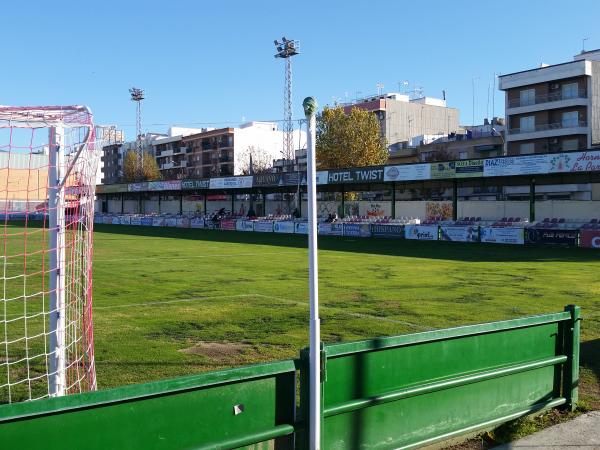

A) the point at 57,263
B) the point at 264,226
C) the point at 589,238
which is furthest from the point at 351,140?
the point at 57,263

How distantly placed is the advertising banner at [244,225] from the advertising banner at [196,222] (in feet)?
20.9

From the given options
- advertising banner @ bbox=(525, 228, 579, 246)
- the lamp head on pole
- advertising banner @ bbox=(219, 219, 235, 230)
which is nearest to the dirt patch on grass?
the lamp head on pole

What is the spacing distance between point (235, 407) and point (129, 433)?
71cm

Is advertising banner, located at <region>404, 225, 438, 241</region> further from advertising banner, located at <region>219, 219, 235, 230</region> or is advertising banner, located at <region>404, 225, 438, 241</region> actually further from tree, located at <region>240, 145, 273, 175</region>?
tree, located at <region>240, 145, 273, 175</region>

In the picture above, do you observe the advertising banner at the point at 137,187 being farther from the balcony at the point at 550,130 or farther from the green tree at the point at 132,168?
the balcony at the point at 550,130

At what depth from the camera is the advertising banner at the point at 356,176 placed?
145 feet

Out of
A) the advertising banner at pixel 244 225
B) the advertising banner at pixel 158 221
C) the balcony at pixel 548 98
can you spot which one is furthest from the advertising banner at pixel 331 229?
the balcony at pixel 548 98

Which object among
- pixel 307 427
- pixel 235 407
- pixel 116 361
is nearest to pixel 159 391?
pixel 235 407


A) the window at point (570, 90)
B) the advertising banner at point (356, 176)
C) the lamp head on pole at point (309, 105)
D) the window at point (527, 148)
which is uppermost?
the window at point (570, 90)

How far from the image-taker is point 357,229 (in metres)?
46.3

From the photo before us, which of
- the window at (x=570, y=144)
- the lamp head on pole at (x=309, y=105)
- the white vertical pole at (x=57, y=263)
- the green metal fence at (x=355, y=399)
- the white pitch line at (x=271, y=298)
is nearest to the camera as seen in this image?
the green metal fence at (x=355, y=399)

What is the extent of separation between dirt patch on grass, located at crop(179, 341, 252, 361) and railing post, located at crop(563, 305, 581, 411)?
443cm

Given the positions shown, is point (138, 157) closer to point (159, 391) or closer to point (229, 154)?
point (229, 154)

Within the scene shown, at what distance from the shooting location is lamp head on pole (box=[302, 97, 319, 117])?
399 cm
